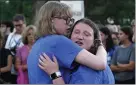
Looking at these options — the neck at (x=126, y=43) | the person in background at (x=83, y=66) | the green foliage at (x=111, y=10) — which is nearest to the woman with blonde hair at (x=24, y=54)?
the neck at (x=126, y=43)

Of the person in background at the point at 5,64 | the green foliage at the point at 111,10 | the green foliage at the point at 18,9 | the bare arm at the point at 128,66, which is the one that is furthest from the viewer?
the green foliage at the point at 111,10

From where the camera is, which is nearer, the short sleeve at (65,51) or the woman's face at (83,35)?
the short sleeve at (65,51)

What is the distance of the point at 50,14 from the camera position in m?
3.13

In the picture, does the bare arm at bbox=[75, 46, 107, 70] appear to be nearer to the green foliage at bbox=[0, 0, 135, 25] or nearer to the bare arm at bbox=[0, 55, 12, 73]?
the bare arm at bbox=[0, 55, 12, 73]

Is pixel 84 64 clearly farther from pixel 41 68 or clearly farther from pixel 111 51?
pixel 111 51

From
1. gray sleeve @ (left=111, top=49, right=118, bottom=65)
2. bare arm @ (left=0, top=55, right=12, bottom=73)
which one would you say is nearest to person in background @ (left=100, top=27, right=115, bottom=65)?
gray sleeve @ (left=111, top=49, right=118, bottom=65)

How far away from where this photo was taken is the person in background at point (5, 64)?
778cm

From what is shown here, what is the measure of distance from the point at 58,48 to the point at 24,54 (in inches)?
176

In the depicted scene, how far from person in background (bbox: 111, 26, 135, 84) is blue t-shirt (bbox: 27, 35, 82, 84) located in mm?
4099

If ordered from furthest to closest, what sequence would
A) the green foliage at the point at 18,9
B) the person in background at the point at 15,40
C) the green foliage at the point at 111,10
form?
the green foliage at the point at 111,10
the green foliage at the point at 18,9
the person in background at the point at 15,40

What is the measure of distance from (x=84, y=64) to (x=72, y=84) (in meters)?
0.17

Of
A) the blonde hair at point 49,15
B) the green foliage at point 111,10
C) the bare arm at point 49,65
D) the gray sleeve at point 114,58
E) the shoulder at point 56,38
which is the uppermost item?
the blonde hair at point 49,15

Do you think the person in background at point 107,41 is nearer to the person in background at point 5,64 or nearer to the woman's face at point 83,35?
the person in background at point 5,64

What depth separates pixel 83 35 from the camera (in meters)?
3.16
